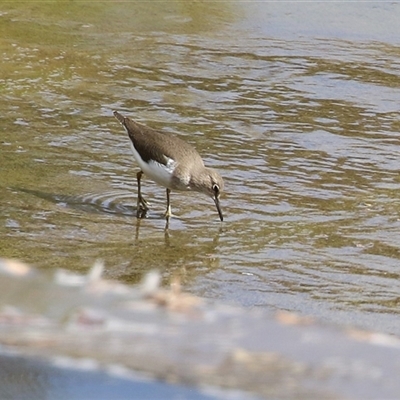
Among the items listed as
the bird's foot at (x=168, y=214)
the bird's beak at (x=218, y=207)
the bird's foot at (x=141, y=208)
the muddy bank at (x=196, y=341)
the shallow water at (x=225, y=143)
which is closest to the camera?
the muddy bank at (x=196, y=341)

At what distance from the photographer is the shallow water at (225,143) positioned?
587cm

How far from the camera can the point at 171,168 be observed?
22.5 feet

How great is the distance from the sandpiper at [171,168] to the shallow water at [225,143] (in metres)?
0.19

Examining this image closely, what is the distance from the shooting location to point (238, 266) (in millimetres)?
5895

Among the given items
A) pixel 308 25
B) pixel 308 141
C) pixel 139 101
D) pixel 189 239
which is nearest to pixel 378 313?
pixel 189 239

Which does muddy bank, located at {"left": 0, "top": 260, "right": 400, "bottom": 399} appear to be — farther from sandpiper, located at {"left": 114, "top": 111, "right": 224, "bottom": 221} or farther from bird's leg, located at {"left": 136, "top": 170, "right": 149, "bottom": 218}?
bird's leg, located at {"left": 136, "top": 170, "right": 149, "bottom": 218}

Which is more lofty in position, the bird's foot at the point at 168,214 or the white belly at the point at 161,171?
the white belly at the point at 161,171

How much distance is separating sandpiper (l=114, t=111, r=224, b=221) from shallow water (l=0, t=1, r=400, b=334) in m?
0.19

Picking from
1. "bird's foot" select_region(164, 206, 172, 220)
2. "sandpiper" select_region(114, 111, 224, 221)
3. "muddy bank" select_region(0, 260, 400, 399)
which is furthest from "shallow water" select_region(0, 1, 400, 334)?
"muddy bank" select_region(0, 260, 400, 399)

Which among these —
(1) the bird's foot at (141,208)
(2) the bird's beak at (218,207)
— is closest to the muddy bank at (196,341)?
(2) the bird's beak at (218,207)

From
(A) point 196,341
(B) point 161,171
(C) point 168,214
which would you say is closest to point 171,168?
(B) point 161,171

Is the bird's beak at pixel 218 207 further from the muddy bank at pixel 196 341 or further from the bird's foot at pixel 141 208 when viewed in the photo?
the muddy bank at pixel 196 341

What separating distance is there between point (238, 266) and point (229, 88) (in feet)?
14.6

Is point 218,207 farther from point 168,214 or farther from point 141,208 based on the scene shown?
point 141,208
